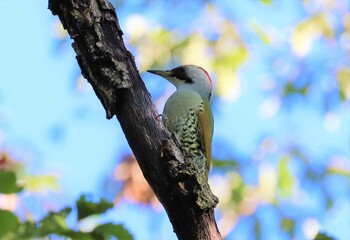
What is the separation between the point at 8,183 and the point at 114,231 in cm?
51

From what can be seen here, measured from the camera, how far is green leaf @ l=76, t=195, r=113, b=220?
8.75ft

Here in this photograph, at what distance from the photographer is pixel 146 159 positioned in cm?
263

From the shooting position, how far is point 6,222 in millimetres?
2373

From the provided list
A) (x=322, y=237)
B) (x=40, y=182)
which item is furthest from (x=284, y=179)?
(x=322, y=237)

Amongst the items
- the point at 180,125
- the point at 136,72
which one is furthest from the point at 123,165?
the point at 136,72

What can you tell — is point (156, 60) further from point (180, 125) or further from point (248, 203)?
point (180, 125)

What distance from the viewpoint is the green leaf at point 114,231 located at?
105 inches

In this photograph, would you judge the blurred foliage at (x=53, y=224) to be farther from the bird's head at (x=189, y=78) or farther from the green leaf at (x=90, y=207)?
the bird's head at (x=189, y=78)

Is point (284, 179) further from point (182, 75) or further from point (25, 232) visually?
point (25, 232)

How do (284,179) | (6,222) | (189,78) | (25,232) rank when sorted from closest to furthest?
(6,222) → (25,232) → (189,78) → (284,179)

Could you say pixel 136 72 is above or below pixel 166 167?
→ above

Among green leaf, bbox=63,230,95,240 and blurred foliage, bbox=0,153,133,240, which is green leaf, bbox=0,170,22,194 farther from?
green leaf, bbox=63,230,95,240

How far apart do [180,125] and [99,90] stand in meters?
1.99

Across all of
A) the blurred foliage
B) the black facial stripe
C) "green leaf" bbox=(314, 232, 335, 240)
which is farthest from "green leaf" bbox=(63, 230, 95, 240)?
the black facial stripe
